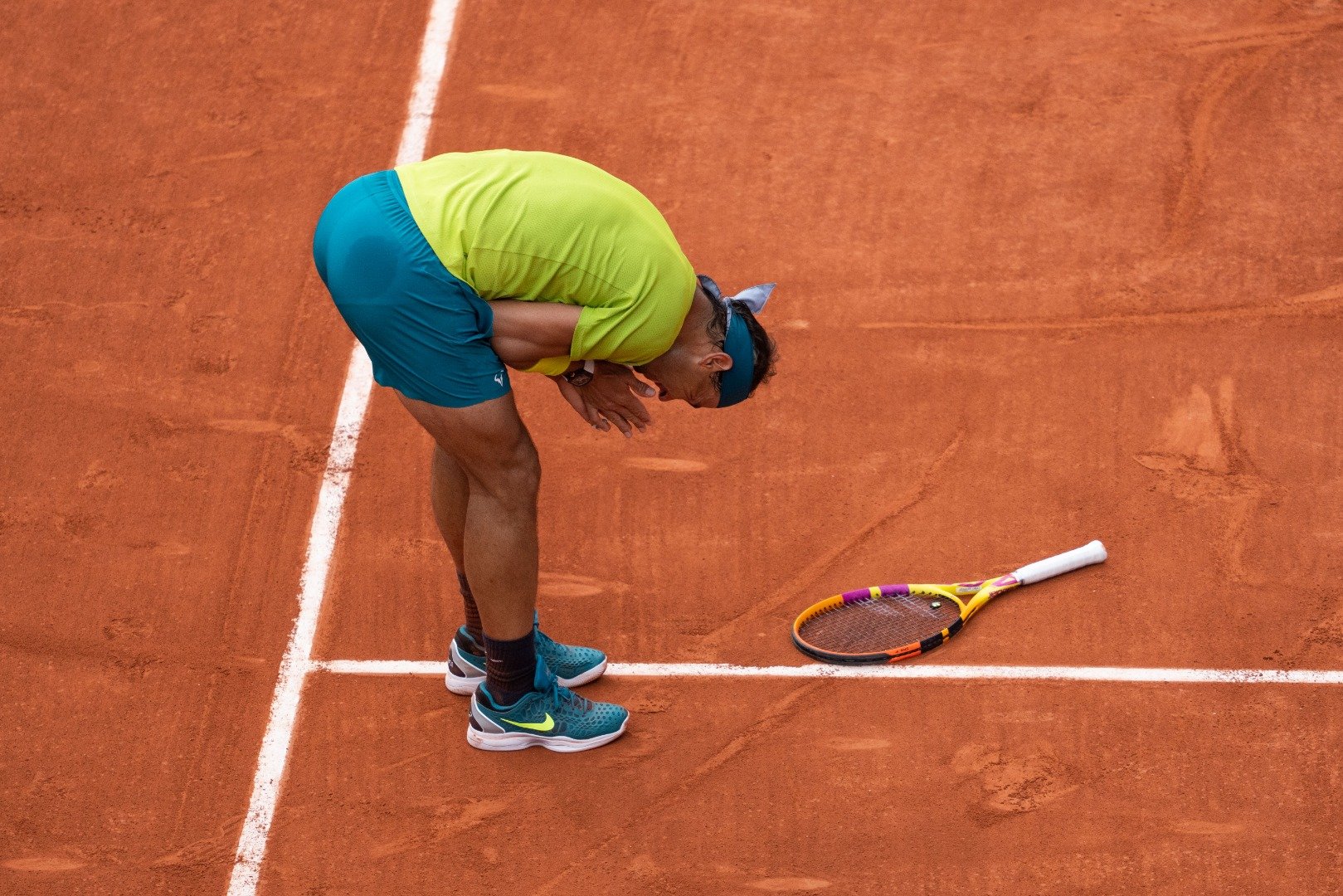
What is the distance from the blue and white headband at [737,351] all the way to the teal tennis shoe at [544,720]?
1190mm

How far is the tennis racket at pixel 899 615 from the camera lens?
5293 millimetres

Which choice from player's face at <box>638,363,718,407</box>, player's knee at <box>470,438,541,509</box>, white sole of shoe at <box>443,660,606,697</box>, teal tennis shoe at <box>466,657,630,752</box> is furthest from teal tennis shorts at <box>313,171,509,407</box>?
white sole of shoe at <box>443,660,606,697</box>

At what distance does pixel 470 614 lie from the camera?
17.0 feet

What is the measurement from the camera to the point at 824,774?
16.4 ft

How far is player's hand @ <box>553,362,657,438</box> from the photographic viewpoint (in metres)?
4.54

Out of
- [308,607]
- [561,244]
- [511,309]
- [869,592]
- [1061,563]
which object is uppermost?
[561,244]

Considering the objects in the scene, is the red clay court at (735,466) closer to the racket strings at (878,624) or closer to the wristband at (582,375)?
the racket strings at (878,624)

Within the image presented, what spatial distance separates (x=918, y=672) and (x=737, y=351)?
1535 millimetres

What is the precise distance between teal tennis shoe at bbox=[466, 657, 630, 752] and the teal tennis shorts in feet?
3.85

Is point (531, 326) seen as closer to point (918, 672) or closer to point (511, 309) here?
point (511, 309)

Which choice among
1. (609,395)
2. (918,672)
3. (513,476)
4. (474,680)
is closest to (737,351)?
(609,395)

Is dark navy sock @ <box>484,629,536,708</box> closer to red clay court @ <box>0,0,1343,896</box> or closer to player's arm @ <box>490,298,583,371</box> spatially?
red clay court @ <box>0,0,1343,896</box>

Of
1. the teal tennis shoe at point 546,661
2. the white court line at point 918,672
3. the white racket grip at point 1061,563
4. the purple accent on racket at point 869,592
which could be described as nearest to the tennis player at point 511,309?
the teal tennis shoe at point 546,661

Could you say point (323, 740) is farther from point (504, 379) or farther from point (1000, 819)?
point (1000, 819)
